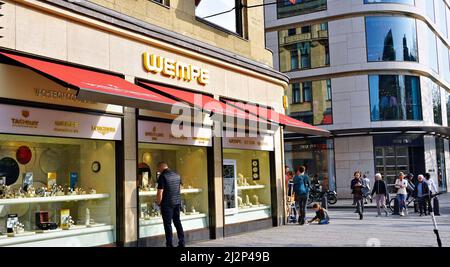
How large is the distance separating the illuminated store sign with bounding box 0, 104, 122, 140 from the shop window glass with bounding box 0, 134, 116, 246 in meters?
0.27

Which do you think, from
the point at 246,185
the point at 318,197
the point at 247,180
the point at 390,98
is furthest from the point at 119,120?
the point at 390,98

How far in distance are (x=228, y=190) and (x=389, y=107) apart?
20243 mm

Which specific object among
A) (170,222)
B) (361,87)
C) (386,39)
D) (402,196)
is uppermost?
(386,39)

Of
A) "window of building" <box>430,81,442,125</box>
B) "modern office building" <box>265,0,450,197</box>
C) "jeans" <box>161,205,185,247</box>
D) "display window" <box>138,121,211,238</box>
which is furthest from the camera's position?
"window of building" <box>430,81,442,125</box>

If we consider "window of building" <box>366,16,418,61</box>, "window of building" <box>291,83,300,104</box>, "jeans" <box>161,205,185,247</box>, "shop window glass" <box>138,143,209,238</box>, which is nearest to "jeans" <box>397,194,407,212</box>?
"shop window glass" <box>138,143,209,238</box>

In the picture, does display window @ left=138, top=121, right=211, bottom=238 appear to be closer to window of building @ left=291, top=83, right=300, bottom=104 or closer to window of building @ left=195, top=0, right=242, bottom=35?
window of building @ left=195, top=0, right=242, bottom=35

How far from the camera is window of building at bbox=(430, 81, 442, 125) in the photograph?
33.6 metres

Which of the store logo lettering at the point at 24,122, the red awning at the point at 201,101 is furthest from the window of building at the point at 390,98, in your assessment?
the store logo lettering at the point at 24,122

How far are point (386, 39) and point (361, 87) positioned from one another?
10.7 feet

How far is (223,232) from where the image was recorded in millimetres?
11680

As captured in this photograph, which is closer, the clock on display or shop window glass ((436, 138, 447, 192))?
the clock on display

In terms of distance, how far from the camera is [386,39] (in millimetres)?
30203

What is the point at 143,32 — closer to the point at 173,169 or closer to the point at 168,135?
the point at 168,135
